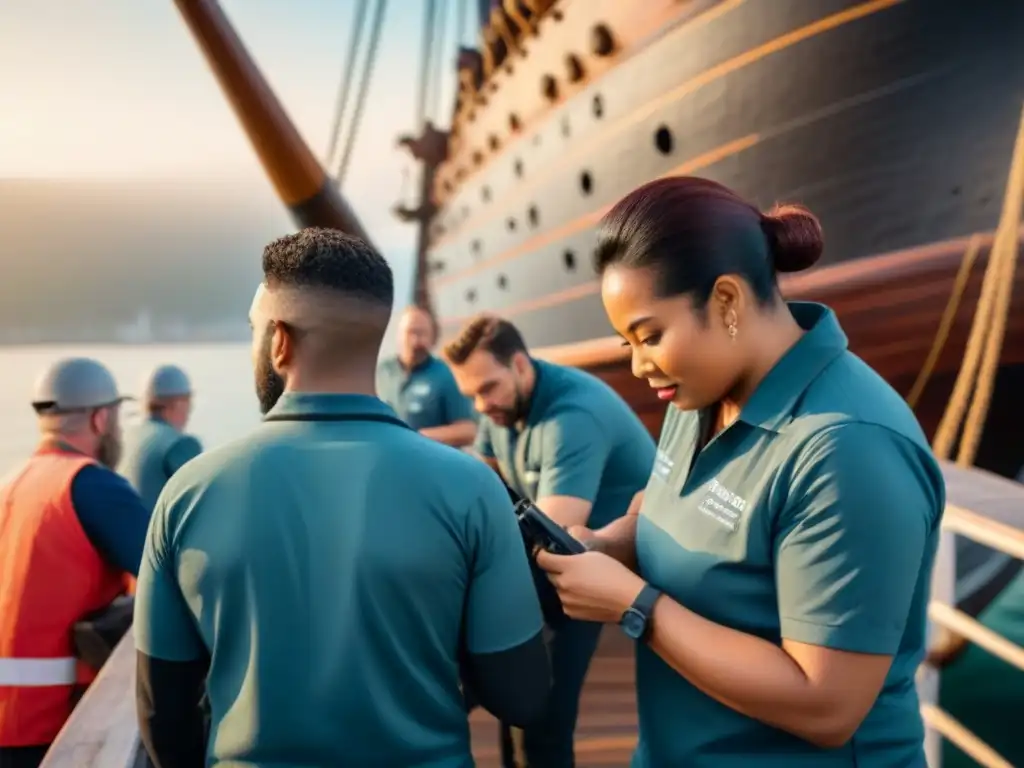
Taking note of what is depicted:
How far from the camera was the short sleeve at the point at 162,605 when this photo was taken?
105 cm

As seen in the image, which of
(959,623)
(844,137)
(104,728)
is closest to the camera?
(104,728)

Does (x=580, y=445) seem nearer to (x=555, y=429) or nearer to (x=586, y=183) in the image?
(x=555, y=429)

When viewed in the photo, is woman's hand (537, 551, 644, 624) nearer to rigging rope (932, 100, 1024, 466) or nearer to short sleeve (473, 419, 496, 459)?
short sleeve (473, 419, 496, 459)

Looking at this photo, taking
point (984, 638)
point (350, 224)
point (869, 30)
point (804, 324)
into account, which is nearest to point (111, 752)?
point (804, 324)

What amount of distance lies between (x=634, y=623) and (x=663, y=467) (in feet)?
1.01

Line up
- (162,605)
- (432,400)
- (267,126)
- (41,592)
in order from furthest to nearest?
(267,126) → (432,400) → (41,592) → (162,605)

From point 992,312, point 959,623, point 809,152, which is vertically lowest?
point 959,623

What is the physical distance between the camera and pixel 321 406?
1.08 metres

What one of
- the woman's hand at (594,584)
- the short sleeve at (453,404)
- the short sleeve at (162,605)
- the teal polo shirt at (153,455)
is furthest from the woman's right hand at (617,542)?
the short sleeve at (453,404)

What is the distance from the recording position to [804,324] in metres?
1.21

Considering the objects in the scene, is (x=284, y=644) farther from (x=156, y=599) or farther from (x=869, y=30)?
(x=869, y=30)

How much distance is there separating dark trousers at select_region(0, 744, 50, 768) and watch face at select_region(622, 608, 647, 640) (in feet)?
5.75

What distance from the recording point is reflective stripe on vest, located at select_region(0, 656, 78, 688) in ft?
6.54

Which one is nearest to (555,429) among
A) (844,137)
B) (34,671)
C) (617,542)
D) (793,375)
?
(617,542)
